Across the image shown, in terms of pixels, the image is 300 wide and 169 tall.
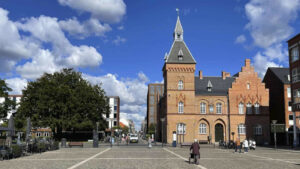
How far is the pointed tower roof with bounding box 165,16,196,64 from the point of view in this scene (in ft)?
180

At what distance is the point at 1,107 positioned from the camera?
56438mm

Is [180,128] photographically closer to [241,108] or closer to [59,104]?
[241,108]

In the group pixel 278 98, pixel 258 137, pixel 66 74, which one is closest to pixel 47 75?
pixel 66 74

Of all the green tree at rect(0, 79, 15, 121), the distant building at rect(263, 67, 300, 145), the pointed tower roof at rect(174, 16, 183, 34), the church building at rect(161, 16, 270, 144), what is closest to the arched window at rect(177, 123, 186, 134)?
the church building at rect(161, 16, 270, 144)

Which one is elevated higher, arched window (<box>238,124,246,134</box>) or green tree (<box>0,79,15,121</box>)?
green tree (<box>0,79,15,121</box>)

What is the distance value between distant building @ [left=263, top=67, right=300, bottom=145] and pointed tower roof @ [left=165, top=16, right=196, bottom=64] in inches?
667

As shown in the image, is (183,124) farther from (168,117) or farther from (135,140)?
(135,140)

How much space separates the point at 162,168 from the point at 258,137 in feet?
137

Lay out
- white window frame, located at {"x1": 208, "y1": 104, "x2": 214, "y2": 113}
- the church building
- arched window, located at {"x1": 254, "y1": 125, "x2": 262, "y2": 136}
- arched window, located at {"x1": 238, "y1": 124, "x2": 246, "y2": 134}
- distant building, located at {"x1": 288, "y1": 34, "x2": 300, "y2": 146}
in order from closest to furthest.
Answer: distant building, located at {"x1": 288, "y1": 34, "x2": 300, "y2": 146}
the church building
arched window, located at {"x1": 254, "y1": 125, "x2": 262, "y2": 136}
arched window, located at {"x1": 238, "y1": 124, "x2": 246, "y2": 134}
white window frame, located at {"x1": 208, "y1": 104, "x2": 214, "y2": 113}

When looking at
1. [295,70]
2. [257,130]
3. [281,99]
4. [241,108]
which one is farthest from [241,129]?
[295,70]

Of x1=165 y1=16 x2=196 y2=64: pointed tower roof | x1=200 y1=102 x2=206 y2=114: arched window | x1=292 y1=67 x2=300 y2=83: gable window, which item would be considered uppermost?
x1=165 y1=16 x2=196 y2=64: pointed tower roof

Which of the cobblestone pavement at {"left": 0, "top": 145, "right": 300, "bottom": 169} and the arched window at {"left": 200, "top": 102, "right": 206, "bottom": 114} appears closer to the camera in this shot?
the cobblestone pavement at {"left": 0, "top": 145, "right": 300, "bottom": 169}

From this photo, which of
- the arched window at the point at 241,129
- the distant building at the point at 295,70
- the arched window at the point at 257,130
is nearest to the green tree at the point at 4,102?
the arched window at the point at 241,129

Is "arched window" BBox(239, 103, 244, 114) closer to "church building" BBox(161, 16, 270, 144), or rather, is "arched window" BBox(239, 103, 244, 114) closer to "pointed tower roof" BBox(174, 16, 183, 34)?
"church building" BBox(161, 16, 270, 144)
